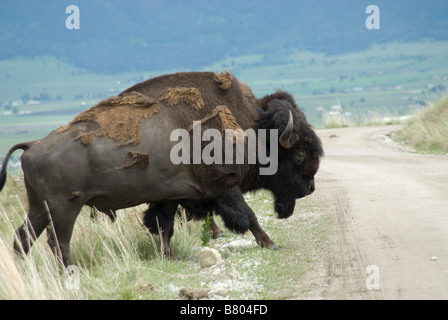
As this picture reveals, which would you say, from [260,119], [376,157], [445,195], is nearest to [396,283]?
[260,119]

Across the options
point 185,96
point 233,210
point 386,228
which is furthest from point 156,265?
point 386,228

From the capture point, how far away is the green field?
3489 inches

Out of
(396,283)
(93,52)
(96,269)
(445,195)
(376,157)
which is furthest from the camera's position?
(93,52)

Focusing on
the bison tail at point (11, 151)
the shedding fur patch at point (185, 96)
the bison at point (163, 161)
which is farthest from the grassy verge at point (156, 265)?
the shedding fur patch at point (185, 96)

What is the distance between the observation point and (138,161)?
7.29 metres

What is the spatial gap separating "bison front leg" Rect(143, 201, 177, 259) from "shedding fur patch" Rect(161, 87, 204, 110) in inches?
51.2

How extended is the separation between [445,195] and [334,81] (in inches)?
5427

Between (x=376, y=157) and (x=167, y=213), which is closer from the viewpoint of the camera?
(x=167, y=213)

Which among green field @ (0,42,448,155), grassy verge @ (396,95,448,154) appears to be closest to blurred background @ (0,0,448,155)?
green field @ (0,42,448,155)

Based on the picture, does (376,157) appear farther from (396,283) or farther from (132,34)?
(132,34)

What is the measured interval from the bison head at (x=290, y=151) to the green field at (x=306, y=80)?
51.8 metres

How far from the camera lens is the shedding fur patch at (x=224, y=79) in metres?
8.24

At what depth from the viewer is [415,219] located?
9.20m

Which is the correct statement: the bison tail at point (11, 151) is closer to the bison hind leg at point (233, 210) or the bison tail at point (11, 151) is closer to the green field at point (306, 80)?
the bison hind leg at point (233, 210)
